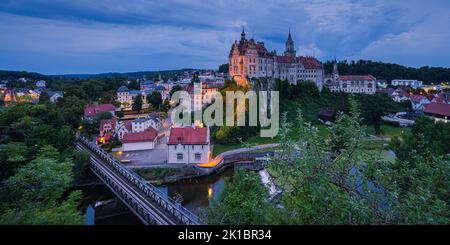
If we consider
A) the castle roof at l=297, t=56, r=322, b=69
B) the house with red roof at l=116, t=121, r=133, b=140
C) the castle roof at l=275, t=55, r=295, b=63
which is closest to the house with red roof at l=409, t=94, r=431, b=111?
the castle roof at l=297, t=56, r=322, b=69

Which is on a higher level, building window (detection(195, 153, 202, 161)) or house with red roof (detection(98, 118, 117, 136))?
house with red roof (detection(98, 118, 117, 136))

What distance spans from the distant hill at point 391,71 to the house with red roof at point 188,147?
5968cm

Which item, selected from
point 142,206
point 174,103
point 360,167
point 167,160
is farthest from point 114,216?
point 174,103

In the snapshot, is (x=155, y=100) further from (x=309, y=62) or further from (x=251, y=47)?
(x=309, y=62)

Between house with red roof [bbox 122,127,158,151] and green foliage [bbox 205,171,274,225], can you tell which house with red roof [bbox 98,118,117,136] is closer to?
house with red roof [bbox 122,127,158,151]

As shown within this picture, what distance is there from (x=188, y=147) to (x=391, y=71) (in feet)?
253

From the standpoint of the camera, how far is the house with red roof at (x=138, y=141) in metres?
22.8

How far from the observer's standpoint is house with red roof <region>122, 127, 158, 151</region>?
22.8 meters

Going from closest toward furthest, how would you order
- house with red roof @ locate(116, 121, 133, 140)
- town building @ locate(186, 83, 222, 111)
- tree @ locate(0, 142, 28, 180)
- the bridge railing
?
the bridge railing, tree @ locate(0, 142, 28, 180), house with red roof @ locate(116, 121, 133, 140), town building @ locate(186, 83, 222, 111)

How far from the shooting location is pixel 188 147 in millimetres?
19719

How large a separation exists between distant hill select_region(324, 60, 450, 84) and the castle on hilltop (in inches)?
1050
